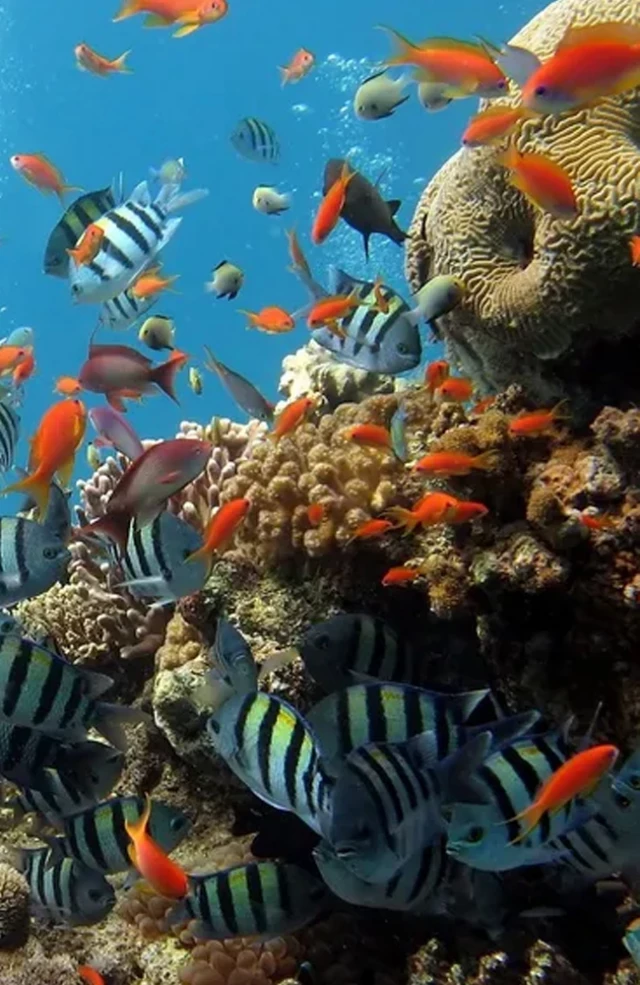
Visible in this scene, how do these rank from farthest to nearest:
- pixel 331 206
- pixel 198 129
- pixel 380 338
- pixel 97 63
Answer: pixel 198 129 → pixel 97 63 → pixel 331 206 → pixel 380 338

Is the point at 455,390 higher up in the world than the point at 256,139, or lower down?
lower down

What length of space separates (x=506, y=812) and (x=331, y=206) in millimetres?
3251

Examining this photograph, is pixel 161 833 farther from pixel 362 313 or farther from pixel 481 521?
pixel 362 313

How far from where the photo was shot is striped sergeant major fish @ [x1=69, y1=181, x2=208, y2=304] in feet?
14.5

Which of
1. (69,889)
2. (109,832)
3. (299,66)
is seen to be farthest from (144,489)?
(299,66)

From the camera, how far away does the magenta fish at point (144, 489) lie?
11.2 feet

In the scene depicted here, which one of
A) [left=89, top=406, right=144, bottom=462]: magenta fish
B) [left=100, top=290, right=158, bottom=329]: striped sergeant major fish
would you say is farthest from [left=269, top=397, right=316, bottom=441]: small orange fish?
[left=100, top=290, right=158, bottom=329]: striped sergeant major fish

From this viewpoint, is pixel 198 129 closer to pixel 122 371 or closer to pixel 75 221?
pixel 75 221

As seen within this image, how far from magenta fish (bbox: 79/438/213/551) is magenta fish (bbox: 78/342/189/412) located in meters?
1.13

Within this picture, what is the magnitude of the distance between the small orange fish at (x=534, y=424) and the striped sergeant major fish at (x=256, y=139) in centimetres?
396

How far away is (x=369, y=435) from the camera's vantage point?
4.33m

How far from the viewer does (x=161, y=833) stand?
347 centimetres

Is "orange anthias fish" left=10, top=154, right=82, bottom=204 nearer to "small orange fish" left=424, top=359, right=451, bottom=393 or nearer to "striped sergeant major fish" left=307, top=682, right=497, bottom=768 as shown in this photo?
"small orange fish" left=424, top=359, right=451, bottom=393

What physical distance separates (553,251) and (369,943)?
3.04 m
